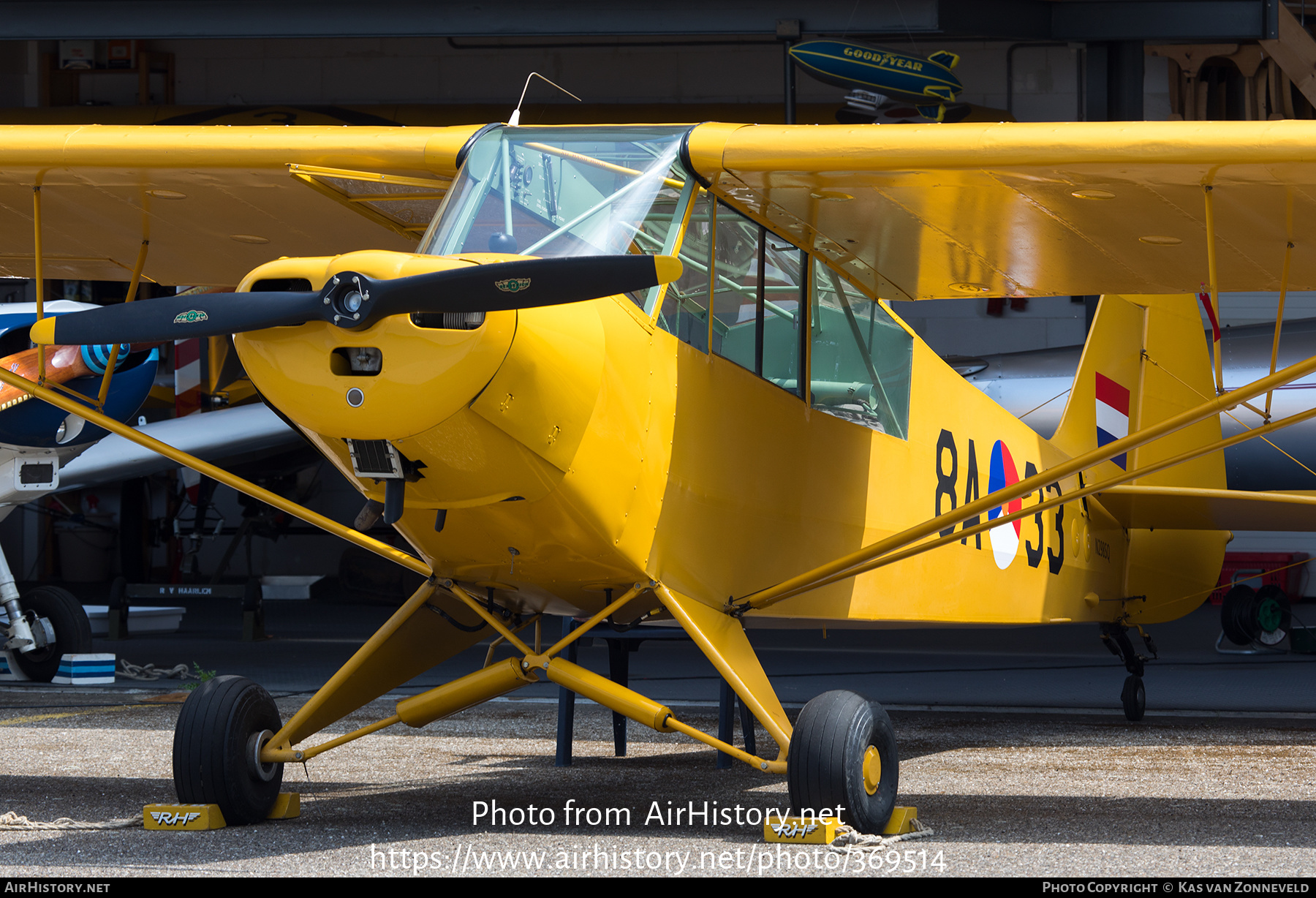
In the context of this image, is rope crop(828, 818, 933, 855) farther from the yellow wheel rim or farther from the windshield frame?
the windshield frame

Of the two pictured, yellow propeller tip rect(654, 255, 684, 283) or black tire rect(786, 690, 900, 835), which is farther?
black tire rect(786, 690, 900, 835)

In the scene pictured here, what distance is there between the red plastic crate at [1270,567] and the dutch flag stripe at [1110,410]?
24.8ft

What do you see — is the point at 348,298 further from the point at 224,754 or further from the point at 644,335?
the point at 224,754

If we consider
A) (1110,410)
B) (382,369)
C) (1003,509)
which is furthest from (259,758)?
(1110,410)

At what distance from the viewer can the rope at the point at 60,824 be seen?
489 centimetres

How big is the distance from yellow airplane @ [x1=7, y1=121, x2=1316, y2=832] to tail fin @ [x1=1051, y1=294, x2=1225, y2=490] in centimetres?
229

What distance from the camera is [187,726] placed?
4914 millimetres

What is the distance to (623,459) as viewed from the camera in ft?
14.9

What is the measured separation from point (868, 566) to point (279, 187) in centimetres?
294

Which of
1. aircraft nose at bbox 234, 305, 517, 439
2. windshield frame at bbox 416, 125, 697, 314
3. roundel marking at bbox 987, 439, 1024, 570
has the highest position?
windshield frame at bbox 416, 125, 697, 314

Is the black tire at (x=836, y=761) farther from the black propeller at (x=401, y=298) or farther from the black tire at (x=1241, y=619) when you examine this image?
the black tire at (x=1241, y=619)

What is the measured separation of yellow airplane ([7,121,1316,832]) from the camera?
3.94 metres

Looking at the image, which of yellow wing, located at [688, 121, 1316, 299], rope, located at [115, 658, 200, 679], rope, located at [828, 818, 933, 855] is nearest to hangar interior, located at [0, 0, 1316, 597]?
rope, located at [115, 658, 200, 679]

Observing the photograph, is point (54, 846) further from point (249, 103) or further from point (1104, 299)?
point (249, 103)
